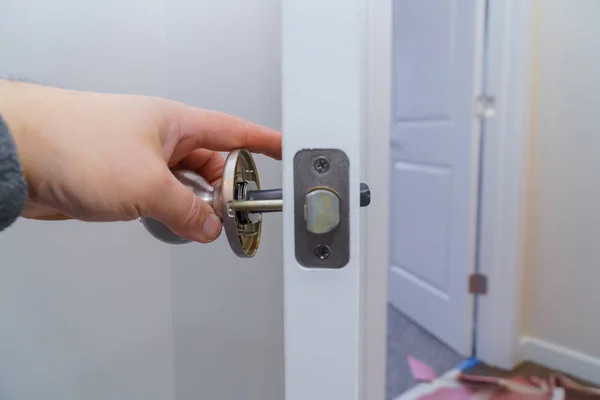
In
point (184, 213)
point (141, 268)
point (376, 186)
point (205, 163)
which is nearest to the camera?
point (184, 213)

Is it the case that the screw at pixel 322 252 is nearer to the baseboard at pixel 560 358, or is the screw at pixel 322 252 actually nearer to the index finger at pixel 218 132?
the index finger at pixel 218 132

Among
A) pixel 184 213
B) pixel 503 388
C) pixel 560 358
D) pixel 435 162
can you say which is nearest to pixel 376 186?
pixel 184 213

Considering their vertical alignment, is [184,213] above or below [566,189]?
above

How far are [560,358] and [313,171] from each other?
69.2 inches

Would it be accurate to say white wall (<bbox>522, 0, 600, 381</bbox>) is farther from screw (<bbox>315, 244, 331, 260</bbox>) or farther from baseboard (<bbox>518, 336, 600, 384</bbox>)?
screw (<bbox>315, 244, 331, 260</bbox>)

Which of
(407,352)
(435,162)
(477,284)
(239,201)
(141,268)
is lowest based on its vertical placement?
(407,352)

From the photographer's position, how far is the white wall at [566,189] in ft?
4.62

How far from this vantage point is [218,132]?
0.43m

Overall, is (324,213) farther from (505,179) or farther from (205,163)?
(505,179)

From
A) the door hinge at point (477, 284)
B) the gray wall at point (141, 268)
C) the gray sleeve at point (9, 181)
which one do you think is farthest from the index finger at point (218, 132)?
the door hinge at point (477, 284)

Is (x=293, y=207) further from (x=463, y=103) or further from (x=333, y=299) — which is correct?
(x=463, y=103)

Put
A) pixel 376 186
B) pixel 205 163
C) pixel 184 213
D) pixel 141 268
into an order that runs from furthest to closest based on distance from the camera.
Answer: pixel 376 186
pixel 141 268
pixel 205 163
pixel 184 213

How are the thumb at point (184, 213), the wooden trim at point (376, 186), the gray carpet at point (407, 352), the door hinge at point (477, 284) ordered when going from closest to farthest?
the thumb at point (184, 213) → the wooden trim at point (376, 186) → the gray carpet at point (407, 352) → the door hinge at point (477, 284)

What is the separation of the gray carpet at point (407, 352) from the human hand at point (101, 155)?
51.7 inches
